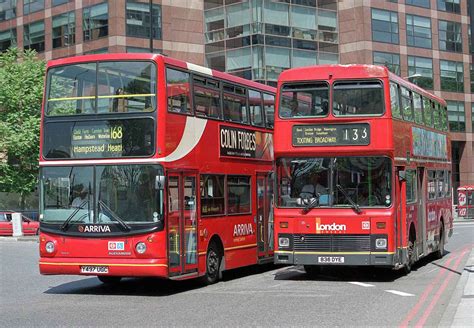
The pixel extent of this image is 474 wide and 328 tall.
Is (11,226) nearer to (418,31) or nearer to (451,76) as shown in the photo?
(418,31)

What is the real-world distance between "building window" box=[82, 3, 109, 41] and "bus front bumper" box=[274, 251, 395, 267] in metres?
38.3

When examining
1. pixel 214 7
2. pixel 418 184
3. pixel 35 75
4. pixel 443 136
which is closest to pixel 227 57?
pixel 214 7

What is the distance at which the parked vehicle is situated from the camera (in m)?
43.6

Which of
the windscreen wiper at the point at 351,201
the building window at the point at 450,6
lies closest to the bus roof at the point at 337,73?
the windscreen wiper at the point at 351,201

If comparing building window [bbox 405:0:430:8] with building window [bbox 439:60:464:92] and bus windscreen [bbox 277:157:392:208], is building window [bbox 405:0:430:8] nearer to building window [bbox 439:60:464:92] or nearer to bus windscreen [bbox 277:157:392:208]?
building window [bbox 439:60:464:92]

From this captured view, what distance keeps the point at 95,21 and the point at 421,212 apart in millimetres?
38024

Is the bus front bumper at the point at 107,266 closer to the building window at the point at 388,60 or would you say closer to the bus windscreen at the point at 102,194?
the bus windscreen at the point at 102,194

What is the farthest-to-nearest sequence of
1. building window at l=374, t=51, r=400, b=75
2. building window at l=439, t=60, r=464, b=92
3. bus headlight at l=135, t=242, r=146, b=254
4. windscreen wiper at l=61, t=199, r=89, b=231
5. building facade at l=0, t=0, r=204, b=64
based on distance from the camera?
1. building window at l=439, t=60, r=464, b=92
2. building window at l=374, t=51, r=400, b=75
3. building facade at l=0, t=0, r=204, b=64
4. windscreen wiper at l=61, t=199, r=89, b=231
5. bus headlight at l=135, t=242, r=146, b=254

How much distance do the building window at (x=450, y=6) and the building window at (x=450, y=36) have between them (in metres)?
1.07

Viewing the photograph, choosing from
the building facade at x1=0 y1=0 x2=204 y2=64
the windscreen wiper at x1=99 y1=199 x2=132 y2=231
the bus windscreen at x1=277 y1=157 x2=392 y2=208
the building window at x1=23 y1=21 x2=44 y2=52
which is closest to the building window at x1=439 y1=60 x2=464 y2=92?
the building facade at x1=0 y1=0 x2=204 y2=64

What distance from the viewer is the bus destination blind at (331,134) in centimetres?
1495

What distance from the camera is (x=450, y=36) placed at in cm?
6178

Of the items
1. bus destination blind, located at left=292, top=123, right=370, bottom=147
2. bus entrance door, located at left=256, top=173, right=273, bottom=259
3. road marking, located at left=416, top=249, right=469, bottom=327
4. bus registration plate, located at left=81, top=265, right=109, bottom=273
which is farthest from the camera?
bus entrance door, located at left=256, top=173, right=273, bottom=259

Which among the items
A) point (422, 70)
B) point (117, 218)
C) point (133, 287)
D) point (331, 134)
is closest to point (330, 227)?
point (331, 134)
